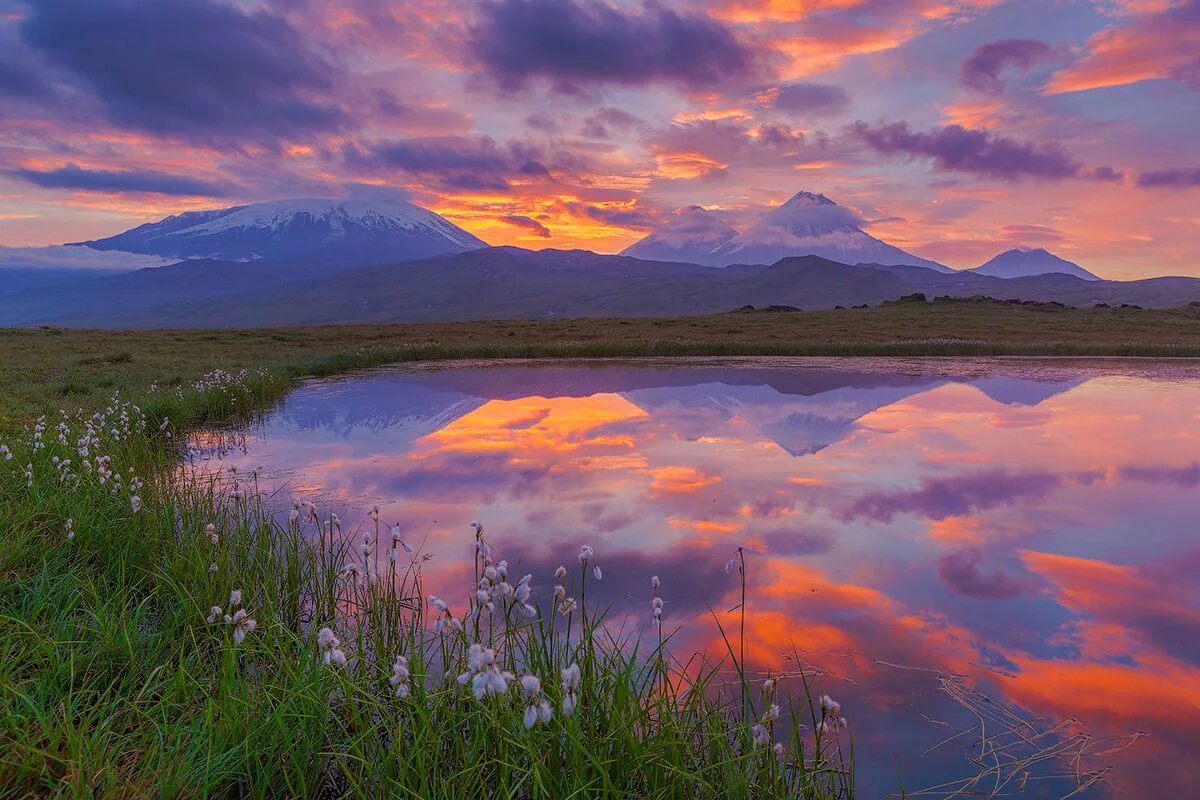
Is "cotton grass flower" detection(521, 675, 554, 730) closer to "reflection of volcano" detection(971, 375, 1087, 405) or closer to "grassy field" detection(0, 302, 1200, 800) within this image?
"grassy field" detection(0, 302, 1200, 800)

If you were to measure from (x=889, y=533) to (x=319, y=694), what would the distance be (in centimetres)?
876

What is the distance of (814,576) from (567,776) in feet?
18.3

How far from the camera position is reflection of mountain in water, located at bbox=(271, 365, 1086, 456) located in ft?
66.2

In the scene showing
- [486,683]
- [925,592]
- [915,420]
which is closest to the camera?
[486,683]

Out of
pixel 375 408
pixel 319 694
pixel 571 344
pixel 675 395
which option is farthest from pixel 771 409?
pixel 571 344

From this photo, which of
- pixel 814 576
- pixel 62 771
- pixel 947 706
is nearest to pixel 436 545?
pixel 814 576

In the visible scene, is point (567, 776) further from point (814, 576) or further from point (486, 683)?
point (814, 576)

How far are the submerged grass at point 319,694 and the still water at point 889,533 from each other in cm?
104

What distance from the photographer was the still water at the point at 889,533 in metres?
5.78

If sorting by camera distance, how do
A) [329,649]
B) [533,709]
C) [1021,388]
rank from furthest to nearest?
[1021,388], [329,649], [533,709]

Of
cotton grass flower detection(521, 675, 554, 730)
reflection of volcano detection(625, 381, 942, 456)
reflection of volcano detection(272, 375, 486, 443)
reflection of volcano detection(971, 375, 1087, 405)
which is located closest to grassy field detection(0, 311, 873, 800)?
cotton grass flower detection(521, 675, 554, 730)

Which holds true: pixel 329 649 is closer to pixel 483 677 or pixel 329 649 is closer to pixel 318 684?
pixel 483 677

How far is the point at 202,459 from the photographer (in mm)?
15586

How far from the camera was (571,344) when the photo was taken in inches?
1907
